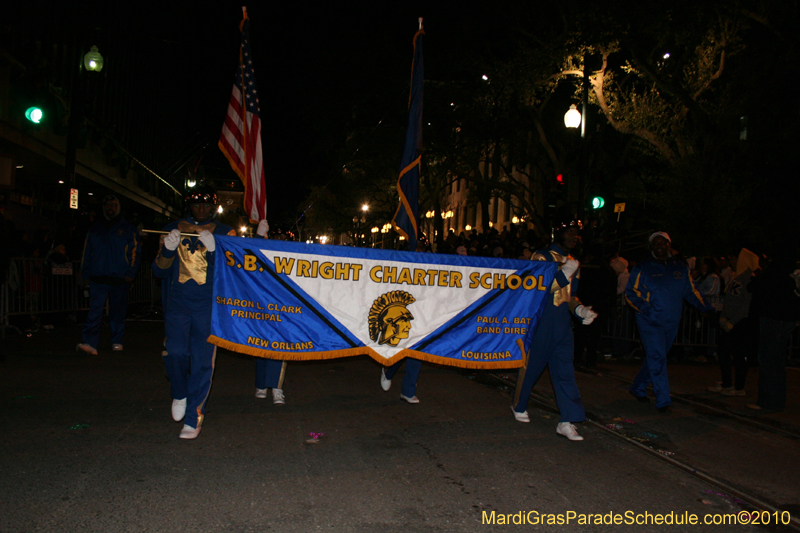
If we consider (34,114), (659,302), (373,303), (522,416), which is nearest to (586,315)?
(522,416)

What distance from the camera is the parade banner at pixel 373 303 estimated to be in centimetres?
562

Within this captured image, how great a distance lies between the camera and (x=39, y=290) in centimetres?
1118

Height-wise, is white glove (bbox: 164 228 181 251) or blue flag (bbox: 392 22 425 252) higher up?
blue flag (bbox: 392 22 425 252)

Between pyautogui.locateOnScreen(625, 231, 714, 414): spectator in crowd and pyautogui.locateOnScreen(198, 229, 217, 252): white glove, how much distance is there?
4.74 meters

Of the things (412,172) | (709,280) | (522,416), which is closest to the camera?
(522,416)

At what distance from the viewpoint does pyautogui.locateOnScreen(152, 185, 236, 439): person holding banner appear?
5141mm

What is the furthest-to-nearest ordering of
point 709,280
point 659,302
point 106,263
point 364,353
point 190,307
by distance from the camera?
1. point 709,280
2. point 106,263
3. point 659,302
4. point 364,353
5. point 190,307

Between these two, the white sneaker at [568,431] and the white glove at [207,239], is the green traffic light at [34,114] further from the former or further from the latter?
the white sneaker at [568,431]

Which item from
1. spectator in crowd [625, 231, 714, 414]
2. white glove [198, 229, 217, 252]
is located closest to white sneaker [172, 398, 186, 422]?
white glove [198, 229, 217, 252]

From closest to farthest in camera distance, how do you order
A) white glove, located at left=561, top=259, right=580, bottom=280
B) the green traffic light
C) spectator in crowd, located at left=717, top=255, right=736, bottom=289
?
white glove, located at left=561, top=259, right=580, bottom=280 < spectator in crowd, located at left=717, top=255, right=736, bottom=289 < the green traffic light

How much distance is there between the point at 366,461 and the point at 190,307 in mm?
1990

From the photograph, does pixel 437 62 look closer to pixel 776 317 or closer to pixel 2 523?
pixel 776 317

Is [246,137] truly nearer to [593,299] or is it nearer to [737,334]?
[593,299]

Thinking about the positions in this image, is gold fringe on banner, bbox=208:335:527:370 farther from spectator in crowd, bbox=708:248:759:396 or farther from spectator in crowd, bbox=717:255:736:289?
spectator in crowd, bbox=717:255:736:289
